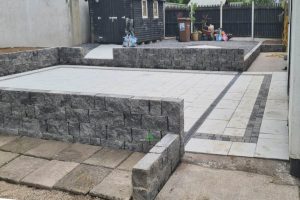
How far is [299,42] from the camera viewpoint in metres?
4.43

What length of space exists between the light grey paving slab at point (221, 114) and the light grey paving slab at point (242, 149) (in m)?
1.44

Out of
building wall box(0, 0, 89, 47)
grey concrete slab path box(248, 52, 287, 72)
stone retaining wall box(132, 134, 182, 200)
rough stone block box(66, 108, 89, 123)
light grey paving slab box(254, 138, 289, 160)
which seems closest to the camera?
stone retaining wall box(132, 134, 182, 200)

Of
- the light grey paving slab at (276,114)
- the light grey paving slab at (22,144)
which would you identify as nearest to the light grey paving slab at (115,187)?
the light grey paving slab at (22,144)

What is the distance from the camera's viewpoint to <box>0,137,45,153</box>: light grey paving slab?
589cm

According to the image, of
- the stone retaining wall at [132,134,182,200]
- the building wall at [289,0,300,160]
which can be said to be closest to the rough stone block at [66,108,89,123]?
the stone retaining wall at [132,134,182,200]

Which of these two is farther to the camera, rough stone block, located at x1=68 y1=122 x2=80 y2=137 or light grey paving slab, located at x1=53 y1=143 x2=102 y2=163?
rough stone block, located at x1=68 y1=122 x2=80 y2=137

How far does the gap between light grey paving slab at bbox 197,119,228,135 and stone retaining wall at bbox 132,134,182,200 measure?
1.50m

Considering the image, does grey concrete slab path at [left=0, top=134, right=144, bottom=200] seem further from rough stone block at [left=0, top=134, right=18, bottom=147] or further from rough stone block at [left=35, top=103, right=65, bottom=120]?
rough stone block at [left=35, top=103, right=65, bottom=120]

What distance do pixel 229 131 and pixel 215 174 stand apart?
69.5 inches

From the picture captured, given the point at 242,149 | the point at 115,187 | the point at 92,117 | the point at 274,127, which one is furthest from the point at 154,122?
the point at 274,127

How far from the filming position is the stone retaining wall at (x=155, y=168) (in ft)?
13.4

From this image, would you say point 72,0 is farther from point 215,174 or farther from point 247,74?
point 215,174

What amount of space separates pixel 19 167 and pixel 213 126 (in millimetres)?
3328

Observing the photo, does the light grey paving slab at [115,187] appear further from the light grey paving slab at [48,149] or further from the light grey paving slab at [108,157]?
the light grey paving slab at [48,149]
